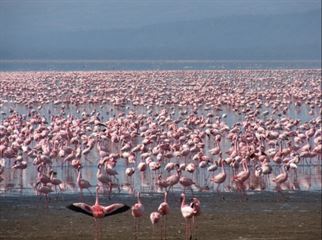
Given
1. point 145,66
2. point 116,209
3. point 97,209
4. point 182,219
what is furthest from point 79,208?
point 145,66

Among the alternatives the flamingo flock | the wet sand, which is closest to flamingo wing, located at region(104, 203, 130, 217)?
the flamingo flock

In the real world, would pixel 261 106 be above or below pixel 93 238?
above

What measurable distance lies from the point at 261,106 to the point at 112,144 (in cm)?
892

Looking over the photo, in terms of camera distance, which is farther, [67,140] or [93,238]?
[67,140]

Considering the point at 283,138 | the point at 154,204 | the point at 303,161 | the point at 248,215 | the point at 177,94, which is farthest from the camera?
the point at 177,94

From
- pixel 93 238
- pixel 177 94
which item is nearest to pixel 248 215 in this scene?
pixel 93 238

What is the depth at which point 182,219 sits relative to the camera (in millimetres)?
10391

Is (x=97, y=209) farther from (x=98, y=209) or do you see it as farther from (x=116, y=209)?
(x=116, y=209)

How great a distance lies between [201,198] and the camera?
11922mm

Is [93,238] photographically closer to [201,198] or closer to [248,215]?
[248,215]

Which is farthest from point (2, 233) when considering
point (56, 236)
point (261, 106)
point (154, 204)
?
point (261, 106)

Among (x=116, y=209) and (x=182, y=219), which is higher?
(x=116, y=209)

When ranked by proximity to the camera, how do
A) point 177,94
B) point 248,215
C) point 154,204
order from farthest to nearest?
point 177,94
point 154,204
point 248,215

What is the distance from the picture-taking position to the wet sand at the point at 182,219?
9516 mm
